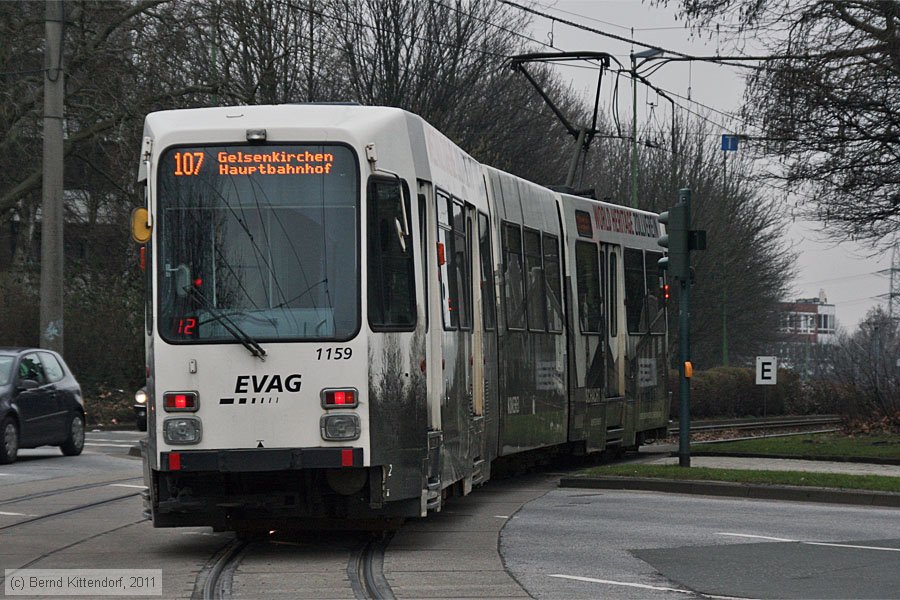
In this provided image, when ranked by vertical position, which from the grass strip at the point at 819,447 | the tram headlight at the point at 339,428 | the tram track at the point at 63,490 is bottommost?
the tram track at the point at 63,490

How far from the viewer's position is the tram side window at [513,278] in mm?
16812

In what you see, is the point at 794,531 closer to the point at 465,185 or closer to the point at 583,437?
the point at 465,185

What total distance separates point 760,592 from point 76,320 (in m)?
28.1

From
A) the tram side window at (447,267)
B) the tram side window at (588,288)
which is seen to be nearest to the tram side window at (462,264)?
the tram side window at (447,267)

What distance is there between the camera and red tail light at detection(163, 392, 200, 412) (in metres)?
11.3

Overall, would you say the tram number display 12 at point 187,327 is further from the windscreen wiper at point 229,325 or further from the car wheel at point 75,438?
the car wheel at point 75,438

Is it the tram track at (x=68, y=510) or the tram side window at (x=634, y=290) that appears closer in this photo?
the tram track at (x=68, y=510)

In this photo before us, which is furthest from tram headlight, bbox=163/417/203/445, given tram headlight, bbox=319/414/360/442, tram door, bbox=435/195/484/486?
tram door, bbox=435/195/484/486

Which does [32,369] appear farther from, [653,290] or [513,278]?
[653,290]

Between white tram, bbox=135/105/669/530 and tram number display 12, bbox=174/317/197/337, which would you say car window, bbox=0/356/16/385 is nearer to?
white tram, bbox=135/105/669/530

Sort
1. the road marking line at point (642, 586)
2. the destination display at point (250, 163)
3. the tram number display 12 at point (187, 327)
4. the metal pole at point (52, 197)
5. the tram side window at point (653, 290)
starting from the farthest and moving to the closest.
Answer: the metal pole at point (52, 197), the tram side window at point (653, 290), the destination display at point (250, 163), the tram number display 12 at point (187, 327), the road marking line at point (642, 586)

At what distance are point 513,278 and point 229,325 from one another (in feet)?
20.5

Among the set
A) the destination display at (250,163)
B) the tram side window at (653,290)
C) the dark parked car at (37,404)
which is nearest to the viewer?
the destination display at (250,163)

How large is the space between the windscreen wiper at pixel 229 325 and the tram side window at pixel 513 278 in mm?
5637
